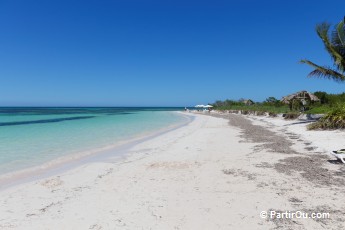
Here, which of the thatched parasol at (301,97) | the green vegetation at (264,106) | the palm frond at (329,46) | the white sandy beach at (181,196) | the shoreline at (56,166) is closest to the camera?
the white sandy beach at (181,196)

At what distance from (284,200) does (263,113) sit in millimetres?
31075

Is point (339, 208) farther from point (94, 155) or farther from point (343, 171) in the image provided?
point (94, 155)

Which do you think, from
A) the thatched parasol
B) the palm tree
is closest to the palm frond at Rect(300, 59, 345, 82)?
the palm tree

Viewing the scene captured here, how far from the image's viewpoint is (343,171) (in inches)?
230

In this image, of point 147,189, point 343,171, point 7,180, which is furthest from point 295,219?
point 7,180

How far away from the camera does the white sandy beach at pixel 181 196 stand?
3621 mm

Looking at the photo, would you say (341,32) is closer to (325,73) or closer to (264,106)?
(325,73)

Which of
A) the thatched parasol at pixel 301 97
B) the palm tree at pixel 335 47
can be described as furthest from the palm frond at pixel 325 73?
the thatched parasol at pixel 301 97

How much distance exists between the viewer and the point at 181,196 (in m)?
4.62

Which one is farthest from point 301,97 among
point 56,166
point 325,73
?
point 56,166

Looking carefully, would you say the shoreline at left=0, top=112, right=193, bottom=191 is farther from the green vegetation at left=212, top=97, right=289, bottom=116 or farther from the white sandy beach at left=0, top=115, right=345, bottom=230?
the green vegetation at left=212, top=97, right=289, bottom=116

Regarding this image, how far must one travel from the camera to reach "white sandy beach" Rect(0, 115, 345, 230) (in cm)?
362

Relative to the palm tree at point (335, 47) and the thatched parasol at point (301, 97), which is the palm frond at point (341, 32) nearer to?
the palm tree at point (335, 47)

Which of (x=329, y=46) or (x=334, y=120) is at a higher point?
(x=329, y=46)
